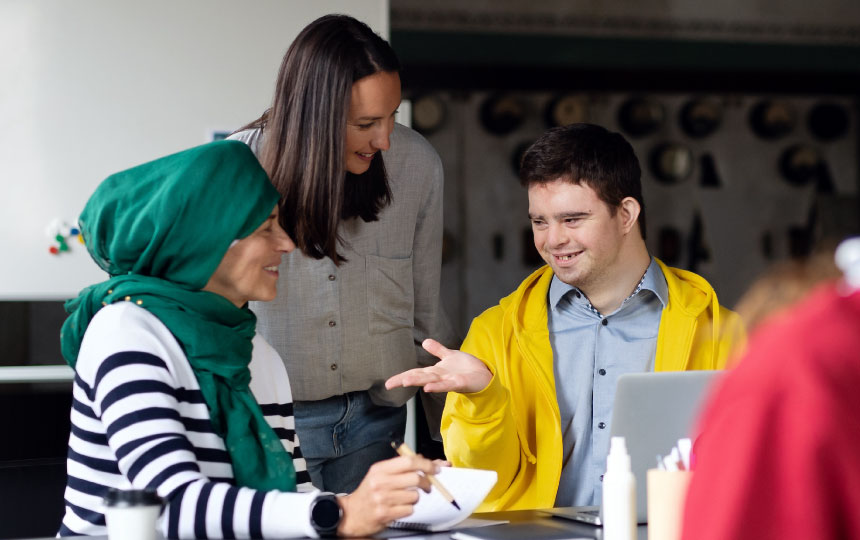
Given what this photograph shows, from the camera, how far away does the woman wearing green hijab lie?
4.37 ft

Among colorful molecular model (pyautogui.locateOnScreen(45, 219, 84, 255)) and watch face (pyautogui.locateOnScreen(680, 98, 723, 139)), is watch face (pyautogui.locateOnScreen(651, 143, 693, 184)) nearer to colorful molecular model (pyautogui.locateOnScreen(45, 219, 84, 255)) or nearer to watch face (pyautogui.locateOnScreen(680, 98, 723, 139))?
watch face (pyautogui.locateOnScreen(680, 98, 723, 139))

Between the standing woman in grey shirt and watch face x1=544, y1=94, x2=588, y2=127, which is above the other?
watch face x1=544, y1=94, x2=588, y2=127

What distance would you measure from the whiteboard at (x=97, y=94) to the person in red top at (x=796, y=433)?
3.02m

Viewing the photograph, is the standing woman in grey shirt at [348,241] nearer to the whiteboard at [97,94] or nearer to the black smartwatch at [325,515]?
the black smartwatch at [325,515]

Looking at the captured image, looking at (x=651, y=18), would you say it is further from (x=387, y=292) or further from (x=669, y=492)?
(x=669, y=492)

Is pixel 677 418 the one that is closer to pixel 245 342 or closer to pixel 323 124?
pixel 245 342

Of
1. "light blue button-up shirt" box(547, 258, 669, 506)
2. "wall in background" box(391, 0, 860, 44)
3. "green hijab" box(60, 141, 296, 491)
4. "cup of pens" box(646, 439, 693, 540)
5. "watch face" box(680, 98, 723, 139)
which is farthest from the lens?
"watch face" box(680, 98, 723, 139)

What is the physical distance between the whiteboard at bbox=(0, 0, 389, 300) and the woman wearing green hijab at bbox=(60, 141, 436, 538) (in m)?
1.72

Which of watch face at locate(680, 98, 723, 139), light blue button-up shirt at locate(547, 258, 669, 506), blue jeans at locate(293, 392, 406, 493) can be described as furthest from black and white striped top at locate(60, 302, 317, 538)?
watch face at locate(680, 98, 723, 139)

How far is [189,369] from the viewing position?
1.50 meters

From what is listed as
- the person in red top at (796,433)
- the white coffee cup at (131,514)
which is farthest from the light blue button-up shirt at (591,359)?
the person in red top at (796,433)

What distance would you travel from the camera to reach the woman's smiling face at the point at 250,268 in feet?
5.37

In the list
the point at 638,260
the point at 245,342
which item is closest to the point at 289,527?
the point at 245,342

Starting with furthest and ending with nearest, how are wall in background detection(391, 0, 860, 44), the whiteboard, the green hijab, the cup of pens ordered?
1. wall in background detection(391, 0, 860, 44)
2. the whiteboard
3. the green hijab
4. the cup of pens
